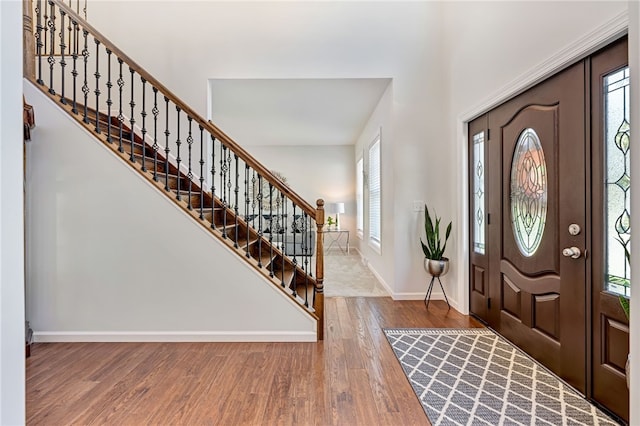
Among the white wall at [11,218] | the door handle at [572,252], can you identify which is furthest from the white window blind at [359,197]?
the white wall at [11,218]

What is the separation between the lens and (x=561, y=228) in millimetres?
2023

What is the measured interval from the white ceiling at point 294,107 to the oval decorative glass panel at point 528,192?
1888 mm

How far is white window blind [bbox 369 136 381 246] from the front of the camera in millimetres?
5059

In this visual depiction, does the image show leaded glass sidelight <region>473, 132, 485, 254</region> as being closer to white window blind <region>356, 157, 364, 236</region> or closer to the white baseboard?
the white baseboard

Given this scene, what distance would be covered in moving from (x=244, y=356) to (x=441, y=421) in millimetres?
1355

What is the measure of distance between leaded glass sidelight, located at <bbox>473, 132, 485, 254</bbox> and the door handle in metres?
1.04

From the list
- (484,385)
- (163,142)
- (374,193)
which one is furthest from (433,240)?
(163,142)

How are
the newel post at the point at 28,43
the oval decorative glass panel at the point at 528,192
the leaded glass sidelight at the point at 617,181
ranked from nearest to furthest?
1. the leaded glass sidelight at the point at 617,181
2. the oval decorative glass panel at the point at 528,192
3. the newel post at the point at 28,43

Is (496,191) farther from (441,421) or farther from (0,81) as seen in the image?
(0,81)

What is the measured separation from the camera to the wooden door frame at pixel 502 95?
166cm

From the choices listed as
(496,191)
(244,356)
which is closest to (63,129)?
(244,356)

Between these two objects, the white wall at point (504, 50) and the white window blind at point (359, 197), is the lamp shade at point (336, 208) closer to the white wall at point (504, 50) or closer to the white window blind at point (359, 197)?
the white window blind at point (359, 197)

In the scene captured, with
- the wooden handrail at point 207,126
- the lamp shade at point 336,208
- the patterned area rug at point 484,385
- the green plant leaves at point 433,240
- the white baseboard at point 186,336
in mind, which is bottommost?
the patterned area rug at point 484,385

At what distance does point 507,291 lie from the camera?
8.53ft
